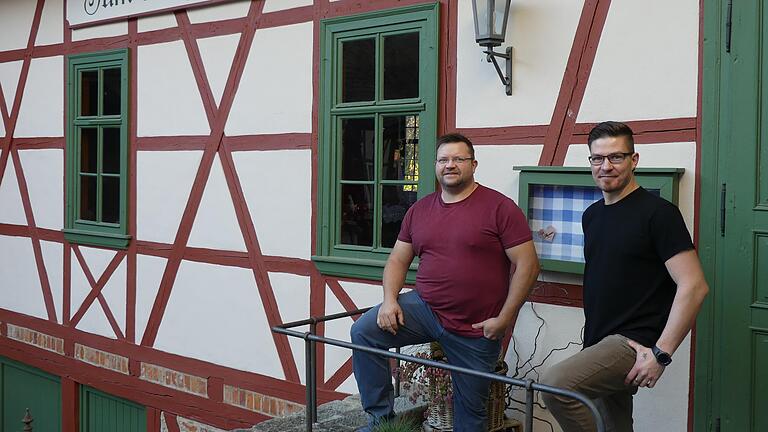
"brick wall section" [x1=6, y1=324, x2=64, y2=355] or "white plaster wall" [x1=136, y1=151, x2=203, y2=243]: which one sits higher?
"white plaster wall" [x1=136, y1=151, x2=203, y2=243]

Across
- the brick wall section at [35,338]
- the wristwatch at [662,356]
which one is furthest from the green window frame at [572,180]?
the brick wall section at [35,338]

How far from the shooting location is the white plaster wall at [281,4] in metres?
6.43

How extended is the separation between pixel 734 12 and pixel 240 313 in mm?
4268

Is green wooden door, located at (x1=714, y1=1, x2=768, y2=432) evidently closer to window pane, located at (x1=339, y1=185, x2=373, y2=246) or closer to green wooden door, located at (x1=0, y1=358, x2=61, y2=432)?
window pane, located at (x1=339, y1=185, x2=373, y2=246)

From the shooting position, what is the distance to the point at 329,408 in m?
5.54

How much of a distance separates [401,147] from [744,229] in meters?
2.29

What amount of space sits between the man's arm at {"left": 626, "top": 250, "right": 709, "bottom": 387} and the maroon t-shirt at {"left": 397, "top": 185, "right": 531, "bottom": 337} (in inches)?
A: 36.7

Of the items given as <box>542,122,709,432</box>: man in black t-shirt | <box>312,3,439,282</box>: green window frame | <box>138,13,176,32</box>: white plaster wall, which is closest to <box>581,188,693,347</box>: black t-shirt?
<box>542,122,709,432</box>: man in black t-shirt

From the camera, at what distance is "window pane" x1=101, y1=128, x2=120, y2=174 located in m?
8.24

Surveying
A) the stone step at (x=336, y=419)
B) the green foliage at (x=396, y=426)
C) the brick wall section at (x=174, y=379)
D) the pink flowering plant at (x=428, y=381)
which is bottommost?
the brick wall section at (x=174, y=379)

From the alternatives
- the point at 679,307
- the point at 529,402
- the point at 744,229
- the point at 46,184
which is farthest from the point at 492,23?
the point at 46,184

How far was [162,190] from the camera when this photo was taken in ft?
25.2

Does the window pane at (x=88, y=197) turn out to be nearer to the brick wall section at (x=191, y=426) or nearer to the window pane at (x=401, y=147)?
the brick wall section at (x=191, y=426)

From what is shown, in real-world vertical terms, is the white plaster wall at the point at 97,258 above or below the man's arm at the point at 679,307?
below
